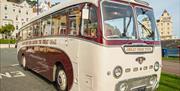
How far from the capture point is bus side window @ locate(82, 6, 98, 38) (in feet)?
19.4

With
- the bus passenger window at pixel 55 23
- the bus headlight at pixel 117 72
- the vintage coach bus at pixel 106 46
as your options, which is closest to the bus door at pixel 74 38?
the vintage coach bus at pixel 106 46

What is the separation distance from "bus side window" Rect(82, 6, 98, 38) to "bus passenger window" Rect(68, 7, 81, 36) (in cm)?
41

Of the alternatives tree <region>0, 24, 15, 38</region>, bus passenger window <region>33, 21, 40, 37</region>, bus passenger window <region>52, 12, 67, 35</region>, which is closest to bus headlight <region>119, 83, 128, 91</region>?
bus passenger window <region>52, 12, 67, 35</region>

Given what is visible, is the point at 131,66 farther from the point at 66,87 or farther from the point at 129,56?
the point at 66,87

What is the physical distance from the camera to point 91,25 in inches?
237

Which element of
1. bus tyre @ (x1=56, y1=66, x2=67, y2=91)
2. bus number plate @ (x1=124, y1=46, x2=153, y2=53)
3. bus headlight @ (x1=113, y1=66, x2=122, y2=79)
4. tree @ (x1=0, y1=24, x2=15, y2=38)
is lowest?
bus tyre @ (x1=56, y1=66, x2=67, y2=91)

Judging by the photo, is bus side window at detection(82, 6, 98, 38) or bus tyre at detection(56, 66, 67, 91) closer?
bus side window at detection(82, 6, 98, 38)

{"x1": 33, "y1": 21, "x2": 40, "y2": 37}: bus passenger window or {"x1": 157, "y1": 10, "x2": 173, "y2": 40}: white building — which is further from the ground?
{"x1": 157, "y1": 10, "x2": 173, "y2": 40}: white building

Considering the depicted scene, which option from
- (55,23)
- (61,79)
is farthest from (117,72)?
(55,23)

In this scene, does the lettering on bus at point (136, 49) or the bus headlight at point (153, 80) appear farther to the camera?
the bus headlight at point (153, 80)

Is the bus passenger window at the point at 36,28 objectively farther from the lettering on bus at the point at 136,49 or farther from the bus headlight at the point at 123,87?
the bus headlight at the point at 123,87

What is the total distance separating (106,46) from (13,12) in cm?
8780

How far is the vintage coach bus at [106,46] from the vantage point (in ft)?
18.9

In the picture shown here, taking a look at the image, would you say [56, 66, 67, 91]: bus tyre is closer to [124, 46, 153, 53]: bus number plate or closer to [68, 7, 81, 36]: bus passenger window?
[68, 7, 81, 36]: bus passenger window
